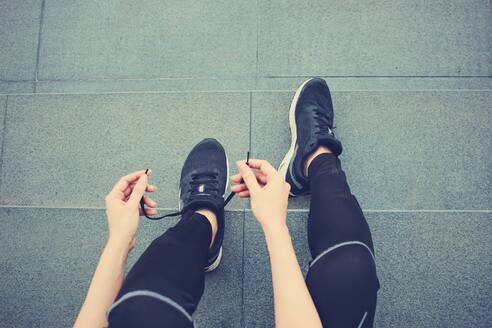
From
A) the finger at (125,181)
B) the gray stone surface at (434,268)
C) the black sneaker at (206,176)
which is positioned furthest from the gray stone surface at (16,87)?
the gray stone surface at (434,268)

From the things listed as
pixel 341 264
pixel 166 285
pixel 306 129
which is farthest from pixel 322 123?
pixel 166 285

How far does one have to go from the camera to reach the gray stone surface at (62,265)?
1289 millimetres

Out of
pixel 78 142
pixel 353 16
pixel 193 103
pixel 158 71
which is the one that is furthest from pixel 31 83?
pixel 353 16

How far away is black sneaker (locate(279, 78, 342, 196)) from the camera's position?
4.28 feet

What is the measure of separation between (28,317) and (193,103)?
1.10m

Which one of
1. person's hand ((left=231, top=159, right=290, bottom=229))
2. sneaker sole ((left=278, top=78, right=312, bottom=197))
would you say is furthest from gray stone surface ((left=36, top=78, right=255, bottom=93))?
person's hand ((left=231, top=159, right=290, bottom=229))

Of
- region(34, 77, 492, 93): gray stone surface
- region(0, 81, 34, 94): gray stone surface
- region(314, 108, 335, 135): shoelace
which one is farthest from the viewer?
region(0, 81, 34, 94): gray stone surface

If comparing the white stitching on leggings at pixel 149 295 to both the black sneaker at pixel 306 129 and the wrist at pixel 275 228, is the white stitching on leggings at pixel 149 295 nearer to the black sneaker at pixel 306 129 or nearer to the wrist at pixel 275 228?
the wrist at pixel 275 228

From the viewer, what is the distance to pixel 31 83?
170 cm

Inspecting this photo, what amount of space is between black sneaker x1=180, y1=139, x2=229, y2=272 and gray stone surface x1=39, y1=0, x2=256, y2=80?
1.42 ft

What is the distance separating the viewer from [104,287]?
0.88m

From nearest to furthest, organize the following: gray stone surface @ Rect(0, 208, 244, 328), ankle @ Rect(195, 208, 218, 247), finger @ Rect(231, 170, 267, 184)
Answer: finger @ Rect(231, 170, 267, 184), ankle @ Rect(195, 208, 218, 247), gray stone surface @ Rect(0, 208, 244, 328)

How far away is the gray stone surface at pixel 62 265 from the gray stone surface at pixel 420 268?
0.07 metres

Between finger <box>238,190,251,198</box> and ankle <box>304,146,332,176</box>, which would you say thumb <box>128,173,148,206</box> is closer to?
finger <box>238,190,251,198</box>
